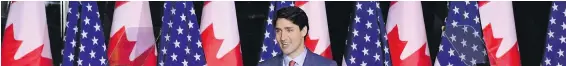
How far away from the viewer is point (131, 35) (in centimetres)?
930

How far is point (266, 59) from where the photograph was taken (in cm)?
933

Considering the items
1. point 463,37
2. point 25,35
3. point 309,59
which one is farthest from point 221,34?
point 463,37

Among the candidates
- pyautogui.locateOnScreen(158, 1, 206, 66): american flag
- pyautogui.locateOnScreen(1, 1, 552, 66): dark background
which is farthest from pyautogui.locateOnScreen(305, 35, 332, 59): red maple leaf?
pyautogui.locateOnScreen(158, 1, 206, 66): american flag

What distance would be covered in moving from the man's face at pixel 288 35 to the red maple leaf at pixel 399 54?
726 millimetres

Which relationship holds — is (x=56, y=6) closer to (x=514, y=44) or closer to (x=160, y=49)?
(x=160, y=49)

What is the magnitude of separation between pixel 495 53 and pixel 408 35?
702 mm

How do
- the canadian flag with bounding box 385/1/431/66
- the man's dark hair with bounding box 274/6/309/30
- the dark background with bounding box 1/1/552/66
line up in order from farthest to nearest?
1. the dark background with bounding box 1/1/552/66
2. the canadian flag with bounding box 385/1/431/66
3. the man's dark hair with bounding box 274/6/309/30

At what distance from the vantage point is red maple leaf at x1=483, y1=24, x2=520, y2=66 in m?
9.32

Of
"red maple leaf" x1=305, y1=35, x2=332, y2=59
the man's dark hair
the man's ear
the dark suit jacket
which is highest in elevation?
the man's dark hair

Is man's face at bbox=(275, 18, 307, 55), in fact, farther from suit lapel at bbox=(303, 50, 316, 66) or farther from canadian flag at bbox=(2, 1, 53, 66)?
canadian flag at bbox=(2, 1, 53, 66)

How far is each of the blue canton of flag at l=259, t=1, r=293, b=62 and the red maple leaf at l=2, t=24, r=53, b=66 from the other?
174cm

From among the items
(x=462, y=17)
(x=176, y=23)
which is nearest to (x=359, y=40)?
(x=462, y=17)

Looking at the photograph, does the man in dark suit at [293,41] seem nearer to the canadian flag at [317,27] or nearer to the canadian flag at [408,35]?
the canadian flag at [317,27]

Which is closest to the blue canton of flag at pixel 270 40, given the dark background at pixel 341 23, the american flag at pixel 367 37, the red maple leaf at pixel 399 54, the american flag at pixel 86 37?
the dark background at pixel 341 23
